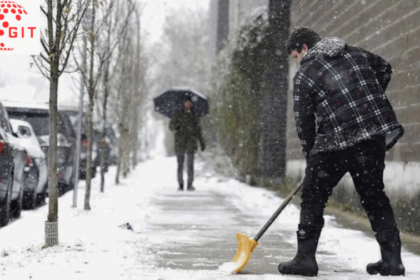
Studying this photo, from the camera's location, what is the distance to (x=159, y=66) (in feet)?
181

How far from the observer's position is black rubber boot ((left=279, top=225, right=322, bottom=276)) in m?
4.76

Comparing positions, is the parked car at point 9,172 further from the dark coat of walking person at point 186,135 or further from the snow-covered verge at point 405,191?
the dark coat of walking person at point 186,135

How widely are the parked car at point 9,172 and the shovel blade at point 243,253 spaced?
10.5ft

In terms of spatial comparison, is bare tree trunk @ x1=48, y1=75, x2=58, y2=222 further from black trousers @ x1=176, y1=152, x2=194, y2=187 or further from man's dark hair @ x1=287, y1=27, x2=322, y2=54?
black trousers @ x1=176, y1=152, x2=194, y2=187

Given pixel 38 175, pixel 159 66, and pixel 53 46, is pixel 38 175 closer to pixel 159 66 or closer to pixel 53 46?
pixel 53 46

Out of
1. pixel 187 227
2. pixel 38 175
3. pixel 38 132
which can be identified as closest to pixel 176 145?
pixel 38 132

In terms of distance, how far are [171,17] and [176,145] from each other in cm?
4213

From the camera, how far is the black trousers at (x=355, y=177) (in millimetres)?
4781

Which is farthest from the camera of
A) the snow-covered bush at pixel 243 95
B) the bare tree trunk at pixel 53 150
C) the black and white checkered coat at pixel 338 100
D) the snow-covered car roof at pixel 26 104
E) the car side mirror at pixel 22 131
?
the snow-covered bush at pixel 243 95

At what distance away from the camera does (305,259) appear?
15.7 feet

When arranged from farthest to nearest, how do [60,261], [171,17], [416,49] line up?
[171,17] < [416,49] < [60,261]

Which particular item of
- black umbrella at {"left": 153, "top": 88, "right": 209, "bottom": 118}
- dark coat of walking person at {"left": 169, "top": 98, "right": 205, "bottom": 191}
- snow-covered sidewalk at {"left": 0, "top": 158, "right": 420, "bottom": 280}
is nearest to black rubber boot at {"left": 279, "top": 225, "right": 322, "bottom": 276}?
snow-covered sidewalk at {"left": 0, "top": 158, "right": 420, "bottom": 280}

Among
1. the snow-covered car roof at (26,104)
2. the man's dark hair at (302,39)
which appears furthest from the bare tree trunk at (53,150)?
the snow-covered car roof at (26,104)

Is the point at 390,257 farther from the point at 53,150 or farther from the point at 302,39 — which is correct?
the point at 53,150
